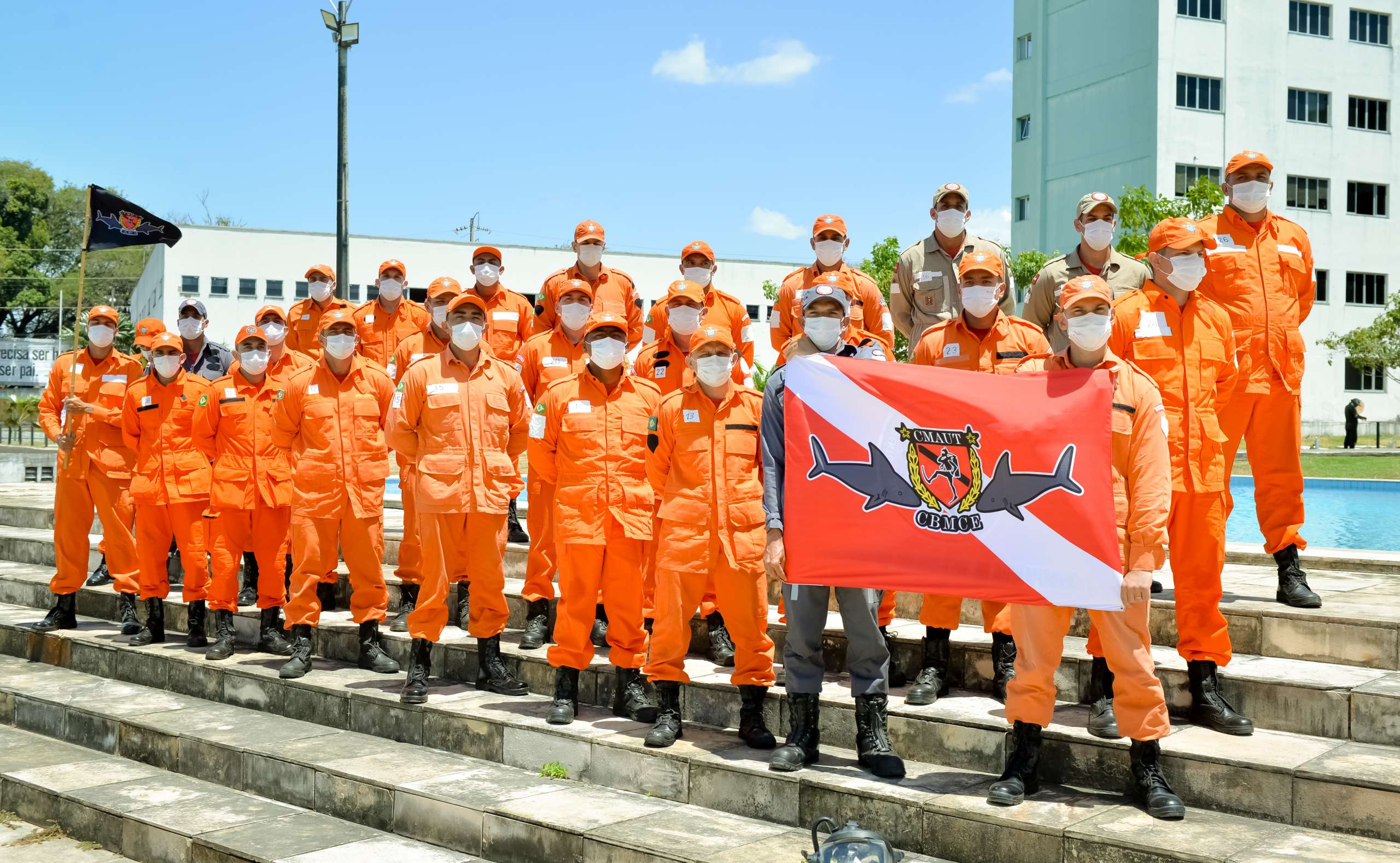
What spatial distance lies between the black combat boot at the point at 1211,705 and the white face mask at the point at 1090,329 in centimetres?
153

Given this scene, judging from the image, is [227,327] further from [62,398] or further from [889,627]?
[889,627]

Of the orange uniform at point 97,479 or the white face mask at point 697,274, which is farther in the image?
the orange uniform at point 97,479

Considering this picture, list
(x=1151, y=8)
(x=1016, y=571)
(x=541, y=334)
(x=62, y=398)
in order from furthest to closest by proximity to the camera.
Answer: (x=1151, y=8) → (x=62, y=398) → (x=541, y=334) → (x=1016, y=571)

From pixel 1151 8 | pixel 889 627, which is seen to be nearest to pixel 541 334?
pixel 889 627

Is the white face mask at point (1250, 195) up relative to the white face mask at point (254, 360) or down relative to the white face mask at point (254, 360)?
up

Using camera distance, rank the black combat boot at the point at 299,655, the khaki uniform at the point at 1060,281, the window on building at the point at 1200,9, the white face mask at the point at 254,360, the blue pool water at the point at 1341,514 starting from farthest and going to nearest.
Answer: the window on building at the point at 1200,9 → the blue pool water at the point at 1341,514 → the white face mask at the point at 254,360 → the black combat boot at the point at 299,655 → the khaki uniform at the point at 1060,281

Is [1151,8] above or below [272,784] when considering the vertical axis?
above

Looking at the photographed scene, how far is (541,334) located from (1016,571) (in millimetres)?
4392

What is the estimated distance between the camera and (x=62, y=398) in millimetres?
10156

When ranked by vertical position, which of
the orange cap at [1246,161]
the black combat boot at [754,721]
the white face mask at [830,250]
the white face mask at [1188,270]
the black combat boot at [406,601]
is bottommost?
the black combat boot at [754,721]

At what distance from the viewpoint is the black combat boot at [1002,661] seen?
5934 mm

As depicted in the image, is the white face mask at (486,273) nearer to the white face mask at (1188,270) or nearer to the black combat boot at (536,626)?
the black combat boot at (536,626)

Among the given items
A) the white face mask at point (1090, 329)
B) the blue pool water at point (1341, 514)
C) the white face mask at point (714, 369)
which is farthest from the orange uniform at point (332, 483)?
the blue pool water at point (1341, 514)

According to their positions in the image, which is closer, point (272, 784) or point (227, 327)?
point (272, 784)
